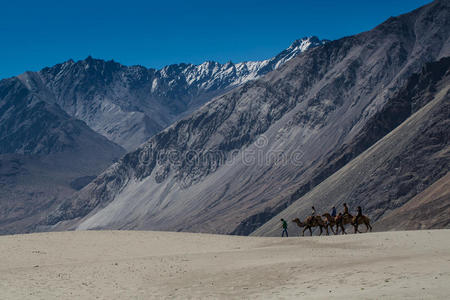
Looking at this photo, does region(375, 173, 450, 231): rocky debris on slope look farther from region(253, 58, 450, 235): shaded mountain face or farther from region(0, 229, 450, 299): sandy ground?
region(0, 229, 450, 299): sandy ground

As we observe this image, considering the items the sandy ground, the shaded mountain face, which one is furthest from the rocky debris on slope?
the sandy ground

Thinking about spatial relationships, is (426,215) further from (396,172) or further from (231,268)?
(231,268)

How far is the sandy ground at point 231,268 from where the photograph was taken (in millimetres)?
22641

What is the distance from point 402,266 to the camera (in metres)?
24.8

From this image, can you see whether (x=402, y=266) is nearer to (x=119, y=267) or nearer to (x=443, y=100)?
(x=119, y=267)

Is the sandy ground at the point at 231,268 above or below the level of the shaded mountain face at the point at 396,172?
below

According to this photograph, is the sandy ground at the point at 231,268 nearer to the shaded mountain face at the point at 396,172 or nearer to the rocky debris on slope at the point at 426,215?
the rocky debris on slope at the point at 426,215

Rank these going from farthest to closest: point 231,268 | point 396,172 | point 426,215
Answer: point 396,172 → point 426,215 → point 231,268

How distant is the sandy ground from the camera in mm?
22641

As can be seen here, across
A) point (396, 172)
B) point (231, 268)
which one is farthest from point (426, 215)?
point (231, 268)

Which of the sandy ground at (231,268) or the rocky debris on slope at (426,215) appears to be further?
the rocky debris on slope at (426,215)

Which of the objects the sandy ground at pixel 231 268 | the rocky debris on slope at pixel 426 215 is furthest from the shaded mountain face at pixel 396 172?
the sandy ground at pixel 231 268

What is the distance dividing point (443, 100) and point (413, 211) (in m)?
76.2

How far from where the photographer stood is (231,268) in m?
29.9
